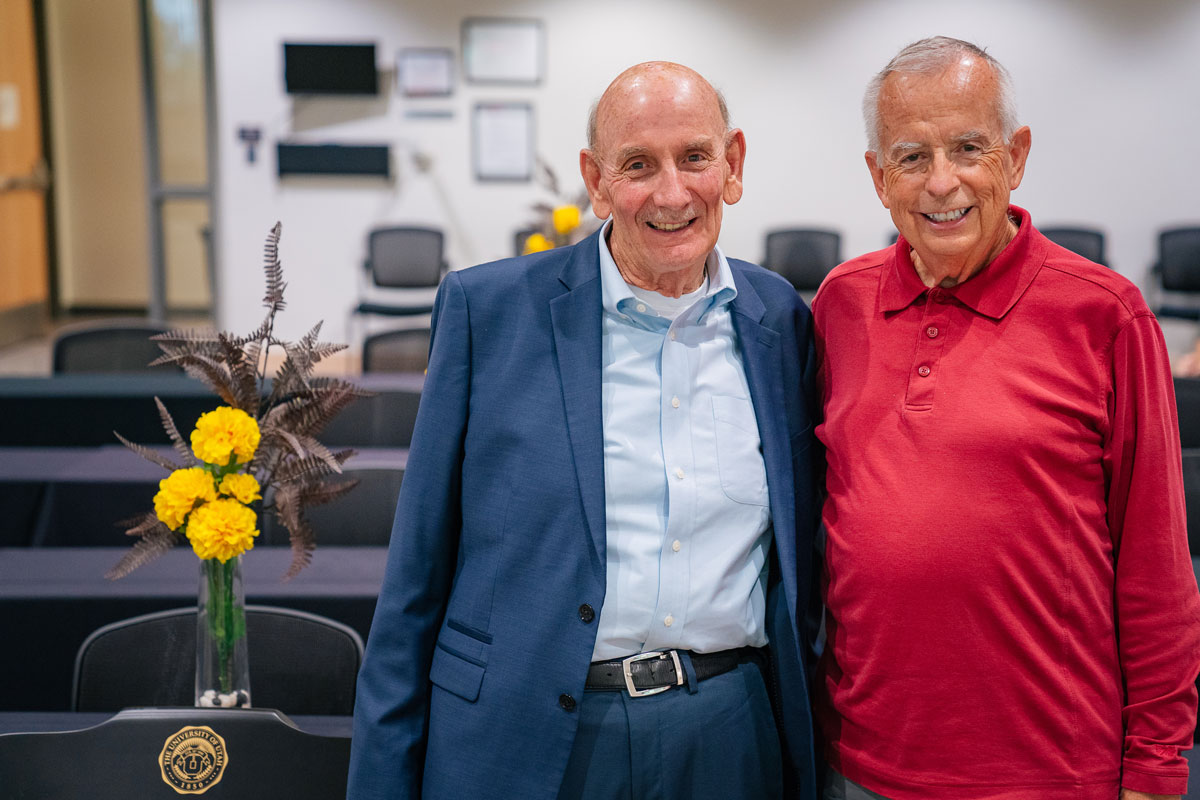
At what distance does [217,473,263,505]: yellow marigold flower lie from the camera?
1768mm

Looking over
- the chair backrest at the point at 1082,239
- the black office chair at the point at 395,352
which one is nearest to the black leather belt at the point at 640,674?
the black office chair at the point at 395,352

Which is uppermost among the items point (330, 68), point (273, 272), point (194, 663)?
point (330, 68)

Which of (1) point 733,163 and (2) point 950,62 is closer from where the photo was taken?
(2) point 950,62

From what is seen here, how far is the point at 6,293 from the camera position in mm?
8531

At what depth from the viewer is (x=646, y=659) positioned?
1.39 m

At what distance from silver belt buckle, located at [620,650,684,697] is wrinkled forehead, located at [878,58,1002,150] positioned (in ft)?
2.45

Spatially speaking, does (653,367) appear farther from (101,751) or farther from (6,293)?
(6,293)

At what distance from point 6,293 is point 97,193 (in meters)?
1.61

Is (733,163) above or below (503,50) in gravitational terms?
below

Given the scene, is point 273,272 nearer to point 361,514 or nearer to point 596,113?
point 596,113

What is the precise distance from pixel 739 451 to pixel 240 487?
853 mm

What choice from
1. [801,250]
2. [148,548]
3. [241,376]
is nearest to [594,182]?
[241,376]

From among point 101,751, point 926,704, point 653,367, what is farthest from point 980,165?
point 101,751

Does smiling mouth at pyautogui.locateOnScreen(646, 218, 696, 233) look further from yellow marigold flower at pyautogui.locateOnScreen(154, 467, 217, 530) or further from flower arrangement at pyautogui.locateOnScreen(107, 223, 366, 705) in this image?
yellow marigold flower at pyautogui.locateOnScreen(154, 467, 217, 530)
